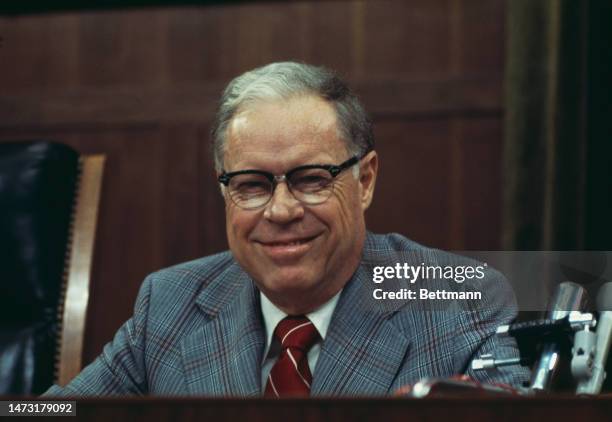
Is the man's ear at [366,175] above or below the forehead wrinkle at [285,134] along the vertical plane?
below

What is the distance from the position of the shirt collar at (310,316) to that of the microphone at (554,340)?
563 mm

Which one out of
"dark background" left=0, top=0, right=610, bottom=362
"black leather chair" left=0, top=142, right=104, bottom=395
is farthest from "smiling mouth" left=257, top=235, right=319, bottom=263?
"dark background" left=0, top=0, right=610, bottom=362

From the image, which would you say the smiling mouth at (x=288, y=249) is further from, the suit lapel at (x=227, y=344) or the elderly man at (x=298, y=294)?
the suit lapel at (x=227, y=344)

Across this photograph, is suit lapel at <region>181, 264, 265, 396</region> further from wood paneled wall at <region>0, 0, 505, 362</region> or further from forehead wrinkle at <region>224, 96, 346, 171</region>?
wood paneled wall at <region>0, 0, 505, 362</region>

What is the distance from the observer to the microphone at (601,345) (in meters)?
1.19

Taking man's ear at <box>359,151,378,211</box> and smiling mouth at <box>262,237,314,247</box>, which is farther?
man's ear at <box>359,151,378,211</box>

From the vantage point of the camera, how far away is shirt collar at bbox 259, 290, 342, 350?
70.6 inches

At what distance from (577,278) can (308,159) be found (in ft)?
1.72

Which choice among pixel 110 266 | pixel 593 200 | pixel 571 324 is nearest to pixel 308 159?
pixel 571 324

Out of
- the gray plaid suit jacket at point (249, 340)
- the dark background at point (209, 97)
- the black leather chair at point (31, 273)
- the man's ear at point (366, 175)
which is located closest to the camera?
the gray plaid suit jacket at point (249, 340)

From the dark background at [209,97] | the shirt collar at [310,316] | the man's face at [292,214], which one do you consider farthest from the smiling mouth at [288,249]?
the dark background at [209,97]

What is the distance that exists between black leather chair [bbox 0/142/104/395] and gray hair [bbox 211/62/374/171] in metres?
0.39

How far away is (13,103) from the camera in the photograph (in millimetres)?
3387

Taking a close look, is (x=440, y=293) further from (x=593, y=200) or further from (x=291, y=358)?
(x=593, y=200)
